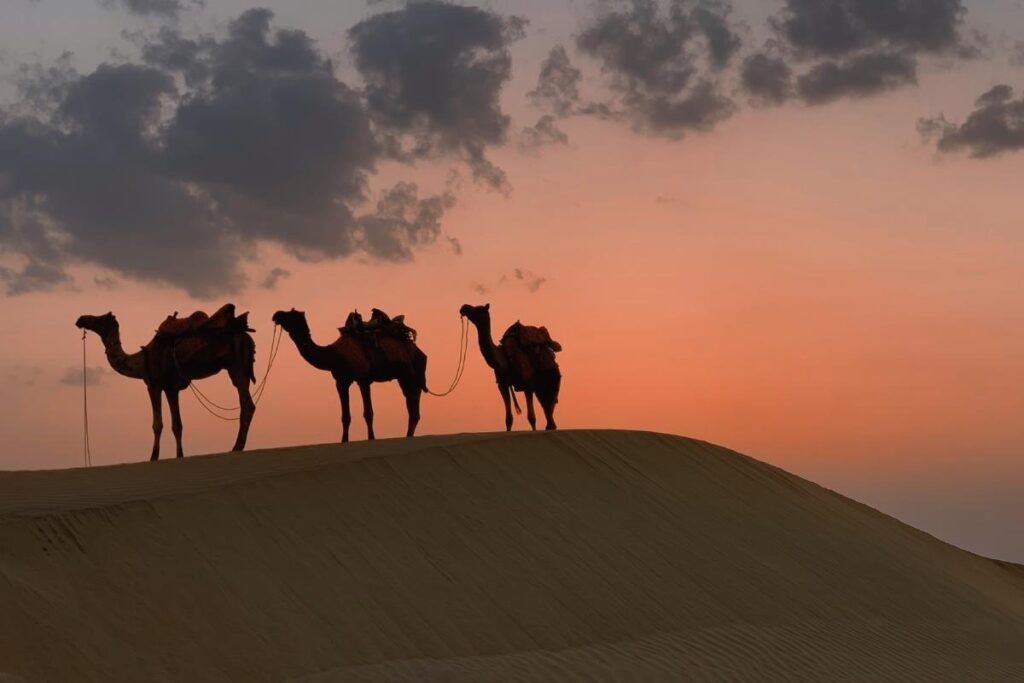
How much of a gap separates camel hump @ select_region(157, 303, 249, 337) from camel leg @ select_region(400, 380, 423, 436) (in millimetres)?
3876

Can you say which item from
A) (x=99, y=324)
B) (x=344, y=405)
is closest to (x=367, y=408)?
(x=344, y=405)

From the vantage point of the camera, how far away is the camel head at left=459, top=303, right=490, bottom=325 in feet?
89.1

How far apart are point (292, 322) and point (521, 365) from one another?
16.5 feet

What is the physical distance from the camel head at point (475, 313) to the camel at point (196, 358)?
206 inches

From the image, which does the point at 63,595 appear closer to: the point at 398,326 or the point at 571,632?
the point at 571,632

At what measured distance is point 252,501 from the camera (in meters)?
18.2

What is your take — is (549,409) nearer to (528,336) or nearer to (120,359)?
(528,336)

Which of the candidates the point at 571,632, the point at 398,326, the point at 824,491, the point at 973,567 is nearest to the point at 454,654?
the point at 571,632

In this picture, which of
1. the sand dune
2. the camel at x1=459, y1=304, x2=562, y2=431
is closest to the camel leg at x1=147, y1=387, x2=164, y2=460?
the sand dune

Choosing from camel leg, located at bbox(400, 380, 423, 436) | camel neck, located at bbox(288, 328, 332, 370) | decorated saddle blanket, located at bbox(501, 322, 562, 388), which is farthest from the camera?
decorated saddle blanket, located at bbox(501, 322, 562, 388)

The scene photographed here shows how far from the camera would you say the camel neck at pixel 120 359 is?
23.8 metres

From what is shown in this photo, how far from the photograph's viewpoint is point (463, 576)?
719 inches

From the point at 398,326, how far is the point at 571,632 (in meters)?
9.41

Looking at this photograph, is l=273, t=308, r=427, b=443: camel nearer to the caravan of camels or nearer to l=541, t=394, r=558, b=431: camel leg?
the caravan of camels
